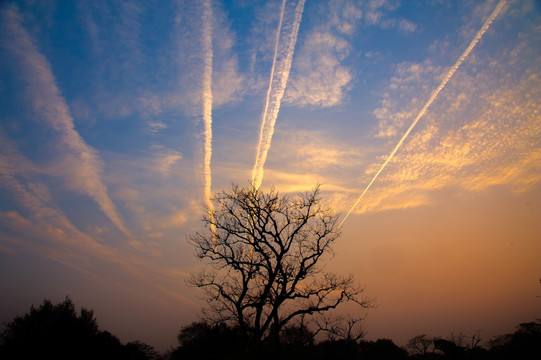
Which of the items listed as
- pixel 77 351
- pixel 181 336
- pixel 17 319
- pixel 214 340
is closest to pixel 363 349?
pixel 181 336

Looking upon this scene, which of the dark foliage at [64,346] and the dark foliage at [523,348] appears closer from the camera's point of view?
the dark foliage at [64,346]

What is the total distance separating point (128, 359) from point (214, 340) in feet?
34.4

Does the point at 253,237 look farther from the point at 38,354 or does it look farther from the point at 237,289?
the point at 38,354

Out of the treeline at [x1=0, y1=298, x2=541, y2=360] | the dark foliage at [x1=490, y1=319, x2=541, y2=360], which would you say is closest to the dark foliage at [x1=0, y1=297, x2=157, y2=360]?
the treeline at [x1=0, y1=298, x2=541, y2=360]

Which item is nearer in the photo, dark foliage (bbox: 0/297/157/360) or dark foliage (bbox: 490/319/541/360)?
dark foliage (bbox: 0/297/157/360)

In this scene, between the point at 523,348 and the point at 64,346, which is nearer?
the point at 64,346

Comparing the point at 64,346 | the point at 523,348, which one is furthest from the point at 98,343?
the point at 523,348

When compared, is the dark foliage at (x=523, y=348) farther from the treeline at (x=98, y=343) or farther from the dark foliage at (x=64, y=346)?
the dark foliage at (x=64, y=346)

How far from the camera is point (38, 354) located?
883 inches

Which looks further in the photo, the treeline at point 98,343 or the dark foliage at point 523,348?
the dark foliage at point 523,348

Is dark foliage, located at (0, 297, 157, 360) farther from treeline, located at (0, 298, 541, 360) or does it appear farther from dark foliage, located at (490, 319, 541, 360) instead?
dark foliage, located at (490, 319, 541, 360)

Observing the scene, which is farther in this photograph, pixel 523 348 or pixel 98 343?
pixel 523 348

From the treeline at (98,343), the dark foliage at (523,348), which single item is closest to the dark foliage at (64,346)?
the treeline at (98,343)

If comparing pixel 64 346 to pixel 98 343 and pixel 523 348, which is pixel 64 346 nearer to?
pixel 98 343
